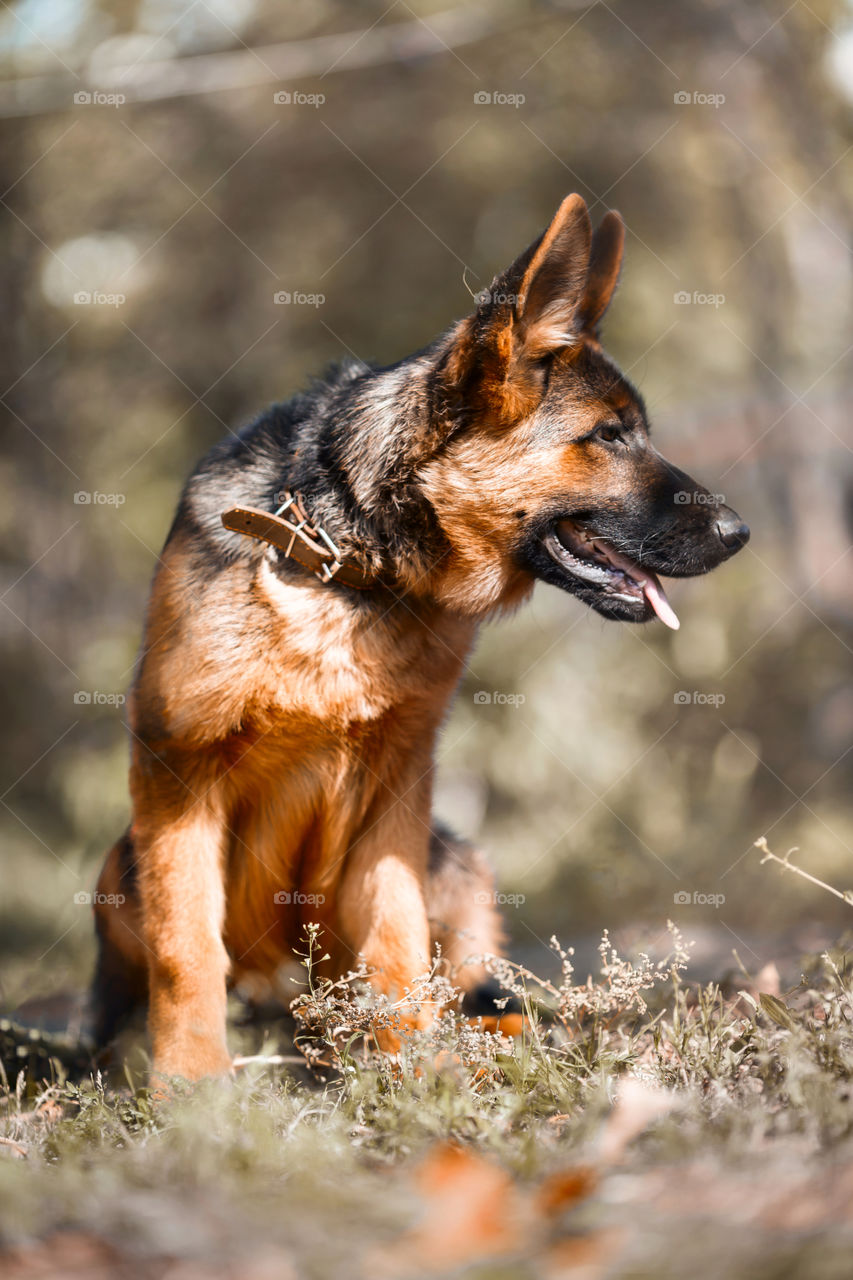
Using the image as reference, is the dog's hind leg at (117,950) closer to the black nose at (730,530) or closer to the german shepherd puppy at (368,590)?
the german shepherd puppy at (368,590)

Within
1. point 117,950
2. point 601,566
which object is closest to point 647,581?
point 601,566

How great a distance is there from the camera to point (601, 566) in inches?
157

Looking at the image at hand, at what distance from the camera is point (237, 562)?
12.6 feet

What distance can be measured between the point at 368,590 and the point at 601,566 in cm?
95

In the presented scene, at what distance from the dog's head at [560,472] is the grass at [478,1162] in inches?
61.5

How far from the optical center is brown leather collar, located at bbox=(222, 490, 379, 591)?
12.3 ft

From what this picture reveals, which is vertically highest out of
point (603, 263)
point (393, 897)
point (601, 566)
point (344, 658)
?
point (603, 263)

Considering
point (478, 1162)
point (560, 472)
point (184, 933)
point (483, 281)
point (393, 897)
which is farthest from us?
point (483, 281)

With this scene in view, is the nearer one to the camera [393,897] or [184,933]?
[184,933]

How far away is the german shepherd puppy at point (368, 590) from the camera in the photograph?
146 inches

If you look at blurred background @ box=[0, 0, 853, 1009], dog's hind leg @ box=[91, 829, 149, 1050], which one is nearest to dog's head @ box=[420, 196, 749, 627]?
dog's hind leg @ box=[91, 829, 149, 1050]

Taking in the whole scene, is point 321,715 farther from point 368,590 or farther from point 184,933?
point 184,933

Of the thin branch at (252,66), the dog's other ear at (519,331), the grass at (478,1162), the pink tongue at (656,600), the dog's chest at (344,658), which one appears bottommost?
the grass at (478,1162)

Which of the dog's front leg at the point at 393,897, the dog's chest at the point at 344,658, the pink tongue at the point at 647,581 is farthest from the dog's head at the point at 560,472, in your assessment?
the dog's front leg at the point at 393,897
